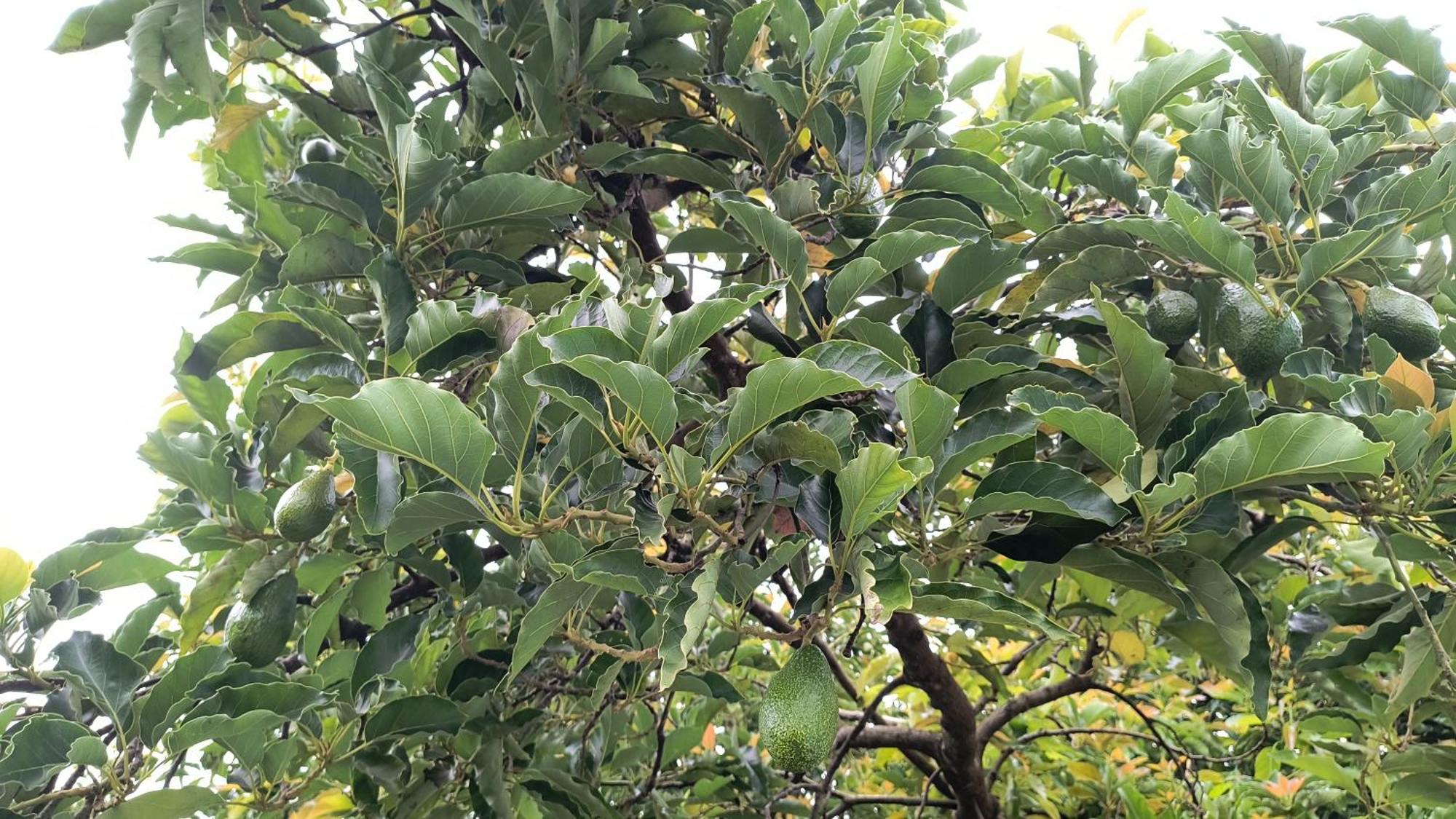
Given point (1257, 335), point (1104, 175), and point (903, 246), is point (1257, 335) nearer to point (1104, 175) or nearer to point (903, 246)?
point (1104, 175)

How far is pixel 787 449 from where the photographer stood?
0.77 m

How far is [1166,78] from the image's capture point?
107 cm

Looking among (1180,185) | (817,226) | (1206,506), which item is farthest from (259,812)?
(1180,185)

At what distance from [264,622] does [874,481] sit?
711mm

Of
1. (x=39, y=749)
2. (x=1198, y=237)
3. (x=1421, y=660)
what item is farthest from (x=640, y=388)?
(x=1421, y=660)

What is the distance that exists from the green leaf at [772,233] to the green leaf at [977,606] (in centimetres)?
33

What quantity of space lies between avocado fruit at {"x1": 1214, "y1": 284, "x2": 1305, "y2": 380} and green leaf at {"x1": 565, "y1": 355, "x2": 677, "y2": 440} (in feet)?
2.00

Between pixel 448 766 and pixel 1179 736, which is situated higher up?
pixel 448 766

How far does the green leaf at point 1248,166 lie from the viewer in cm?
94

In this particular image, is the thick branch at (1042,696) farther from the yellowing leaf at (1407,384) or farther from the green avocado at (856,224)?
the green avocado at (856,224)

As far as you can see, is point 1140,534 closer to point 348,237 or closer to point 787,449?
point 787,449

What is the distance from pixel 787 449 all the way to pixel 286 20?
895 mm

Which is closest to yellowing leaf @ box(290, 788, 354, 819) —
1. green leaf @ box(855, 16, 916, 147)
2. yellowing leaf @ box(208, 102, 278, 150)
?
yellowing leaf @ box(208, 102, 278, 150)

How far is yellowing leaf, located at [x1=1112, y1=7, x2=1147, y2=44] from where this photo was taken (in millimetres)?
1610
